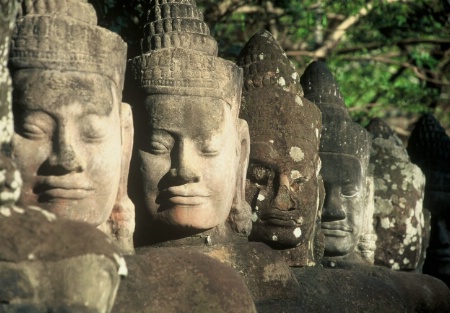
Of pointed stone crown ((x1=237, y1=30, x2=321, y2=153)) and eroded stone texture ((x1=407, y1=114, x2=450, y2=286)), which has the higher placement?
pointed stone crown ((x1=237, y1=30, x2=321, y2=153))

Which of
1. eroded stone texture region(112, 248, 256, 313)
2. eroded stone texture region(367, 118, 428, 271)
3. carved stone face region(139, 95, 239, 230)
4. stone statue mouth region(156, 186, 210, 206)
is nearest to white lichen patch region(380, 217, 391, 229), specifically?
eroded stone texture region(367, 118, 428, 271)

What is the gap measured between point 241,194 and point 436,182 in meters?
4.16

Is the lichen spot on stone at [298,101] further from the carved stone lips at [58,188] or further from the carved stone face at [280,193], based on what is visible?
the carved stone lips at [58,188]

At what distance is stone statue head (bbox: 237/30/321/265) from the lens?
21.7 ft

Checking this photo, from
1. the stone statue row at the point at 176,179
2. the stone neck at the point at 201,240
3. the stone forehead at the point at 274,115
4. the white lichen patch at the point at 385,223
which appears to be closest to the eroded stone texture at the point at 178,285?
the stone statue row at the point at 176,179

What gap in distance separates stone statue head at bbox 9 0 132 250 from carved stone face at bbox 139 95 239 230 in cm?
53

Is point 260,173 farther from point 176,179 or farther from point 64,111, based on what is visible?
point 64,111

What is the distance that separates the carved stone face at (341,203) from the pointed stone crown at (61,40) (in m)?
2.86

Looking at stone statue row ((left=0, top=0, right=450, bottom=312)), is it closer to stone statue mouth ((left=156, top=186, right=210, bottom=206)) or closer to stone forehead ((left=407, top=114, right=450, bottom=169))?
stone statue mouth ((left=156, top=186, right=210, bottom=206))

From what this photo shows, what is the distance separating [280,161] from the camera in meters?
6.69

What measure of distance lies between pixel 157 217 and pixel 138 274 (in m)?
0.89

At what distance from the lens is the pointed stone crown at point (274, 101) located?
22.1 ft

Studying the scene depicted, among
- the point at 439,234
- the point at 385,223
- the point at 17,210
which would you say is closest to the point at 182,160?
the point at 17,210

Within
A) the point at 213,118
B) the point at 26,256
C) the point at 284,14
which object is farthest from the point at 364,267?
the point at 26,256
